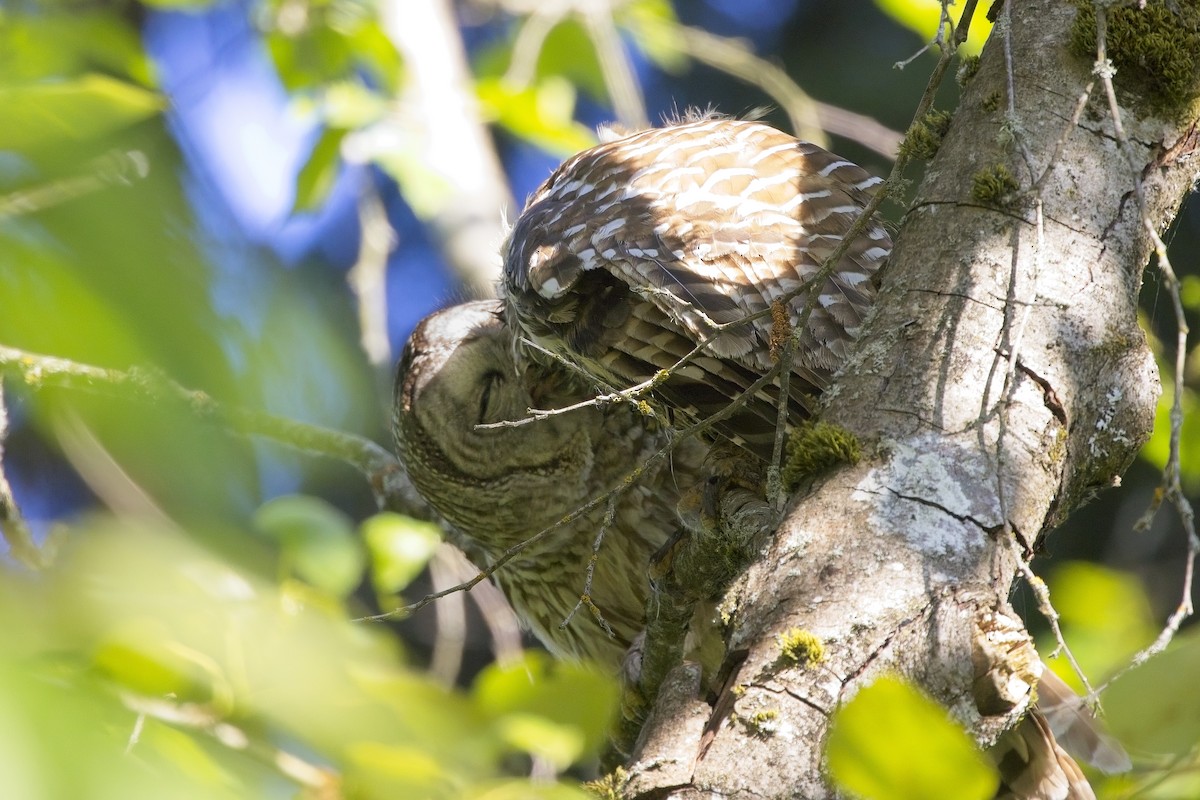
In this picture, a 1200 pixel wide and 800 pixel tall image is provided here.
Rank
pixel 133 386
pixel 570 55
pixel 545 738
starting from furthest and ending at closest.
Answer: pixel 570 55 < pixel 545 738 < pixel 133 386

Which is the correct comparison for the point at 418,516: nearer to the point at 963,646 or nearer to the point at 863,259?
the point at 863,259

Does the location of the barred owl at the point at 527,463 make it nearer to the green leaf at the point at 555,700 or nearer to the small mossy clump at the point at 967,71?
the green leaf at the point at 555,700

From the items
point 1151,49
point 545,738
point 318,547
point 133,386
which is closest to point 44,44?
point 133,386

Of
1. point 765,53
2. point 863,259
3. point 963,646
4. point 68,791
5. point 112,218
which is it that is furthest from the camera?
point 765,53

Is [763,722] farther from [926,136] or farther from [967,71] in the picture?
[967,71]

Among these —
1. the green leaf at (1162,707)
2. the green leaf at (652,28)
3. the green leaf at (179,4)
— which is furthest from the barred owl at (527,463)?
the green leaf at (652,28)

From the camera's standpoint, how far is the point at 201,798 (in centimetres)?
66

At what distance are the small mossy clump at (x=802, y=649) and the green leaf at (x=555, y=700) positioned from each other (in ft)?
3.02

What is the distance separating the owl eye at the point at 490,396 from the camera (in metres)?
3.33

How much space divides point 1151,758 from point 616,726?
1453mm

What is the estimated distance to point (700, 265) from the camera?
2.37 metres

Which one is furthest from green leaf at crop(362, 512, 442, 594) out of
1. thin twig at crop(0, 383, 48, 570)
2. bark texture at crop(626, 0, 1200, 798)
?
bark texture at crop(626, 0, 1200, 798)

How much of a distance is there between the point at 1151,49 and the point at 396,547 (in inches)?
102

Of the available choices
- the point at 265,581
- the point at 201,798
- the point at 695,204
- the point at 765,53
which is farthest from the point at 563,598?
the point at 765,53
